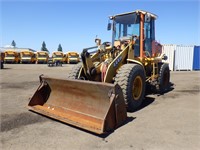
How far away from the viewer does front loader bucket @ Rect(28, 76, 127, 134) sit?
4.42 m

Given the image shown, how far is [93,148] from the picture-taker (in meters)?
3.66

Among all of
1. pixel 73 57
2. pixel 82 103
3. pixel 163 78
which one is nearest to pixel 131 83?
pixel 82 103

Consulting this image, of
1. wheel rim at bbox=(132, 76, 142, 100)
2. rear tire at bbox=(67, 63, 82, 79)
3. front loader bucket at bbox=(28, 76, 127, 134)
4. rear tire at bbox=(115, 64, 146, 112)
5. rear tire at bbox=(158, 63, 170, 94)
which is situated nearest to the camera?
front loader bucket at bbox=(28, 76, 127, 134)

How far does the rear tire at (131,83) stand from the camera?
17.6 ft

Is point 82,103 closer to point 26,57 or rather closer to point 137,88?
point 137,88

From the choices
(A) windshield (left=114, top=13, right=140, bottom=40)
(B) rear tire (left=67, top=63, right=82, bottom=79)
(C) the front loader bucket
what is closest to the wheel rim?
(C) the front loader bucket

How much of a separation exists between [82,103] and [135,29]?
11.4 ft

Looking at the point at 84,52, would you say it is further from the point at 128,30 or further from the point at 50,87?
the point at 128,30

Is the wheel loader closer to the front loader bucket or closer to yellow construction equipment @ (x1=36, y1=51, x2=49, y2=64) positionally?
the front loader bucket

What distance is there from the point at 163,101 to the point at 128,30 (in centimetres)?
260

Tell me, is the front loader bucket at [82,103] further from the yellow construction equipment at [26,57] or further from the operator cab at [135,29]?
the yellow construction equipment at [26,57]

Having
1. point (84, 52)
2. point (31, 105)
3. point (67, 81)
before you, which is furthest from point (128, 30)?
point (31, 105)

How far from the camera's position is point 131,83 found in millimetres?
5523

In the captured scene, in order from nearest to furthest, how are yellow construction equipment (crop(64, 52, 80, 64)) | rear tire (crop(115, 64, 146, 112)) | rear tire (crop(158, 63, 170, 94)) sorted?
rear tire (crop(115, 64, 146, 112)), rear tire (crop(158, 63, 170, 94)), yellow construction equipment (crop(64, 52, 80, 64))
